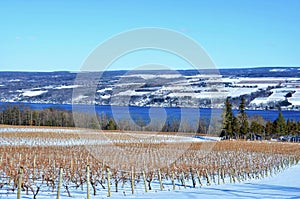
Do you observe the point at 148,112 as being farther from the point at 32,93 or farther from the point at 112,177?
the point at 32,93

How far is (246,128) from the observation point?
194 ft

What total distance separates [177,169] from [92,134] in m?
21.8

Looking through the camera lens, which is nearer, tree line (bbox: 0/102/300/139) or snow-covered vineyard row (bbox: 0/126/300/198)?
snow-covered vineyard row (bbox: 0/126/300/198)

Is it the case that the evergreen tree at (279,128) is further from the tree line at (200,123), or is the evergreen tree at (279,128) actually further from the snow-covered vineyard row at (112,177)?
the snow-covered vineyard row at (112,177)

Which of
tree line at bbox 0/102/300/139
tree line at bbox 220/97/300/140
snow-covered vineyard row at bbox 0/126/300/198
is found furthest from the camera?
tree line at bbox 220/97/300/140

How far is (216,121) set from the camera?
5625cm

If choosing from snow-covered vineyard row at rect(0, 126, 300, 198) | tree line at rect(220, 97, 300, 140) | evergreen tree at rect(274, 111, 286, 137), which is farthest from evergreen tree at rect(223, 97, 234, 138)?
snow-covered vineyard row at rect(0, 126, 300, 198)

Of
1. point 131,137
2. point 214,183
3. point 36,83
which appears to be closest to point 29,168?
point 214,183

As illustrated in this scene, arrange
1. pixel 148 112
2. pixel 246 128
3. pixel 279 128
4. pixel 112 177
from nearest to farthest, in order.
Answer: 1. pixel 112 177
2. pixel 148 112
3. pixel 246 128
4. pixel 279 128

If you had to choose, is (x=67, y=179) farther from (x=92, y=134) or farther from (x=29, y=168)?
(x=92, y=134)

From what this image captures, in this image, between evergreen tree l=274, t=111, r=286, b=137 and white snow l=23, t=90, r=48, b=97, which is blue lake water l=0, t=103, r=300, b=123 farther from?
white snow l=23, t=90, r=48, b=97

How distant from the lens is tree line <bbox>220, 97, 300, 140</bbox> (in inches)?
2224

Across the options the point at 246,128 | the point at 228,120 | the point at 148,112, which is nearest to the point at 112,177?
the point at 148,112

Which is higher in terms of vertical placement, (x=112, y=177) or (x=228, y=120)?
(x=112, y=177)
